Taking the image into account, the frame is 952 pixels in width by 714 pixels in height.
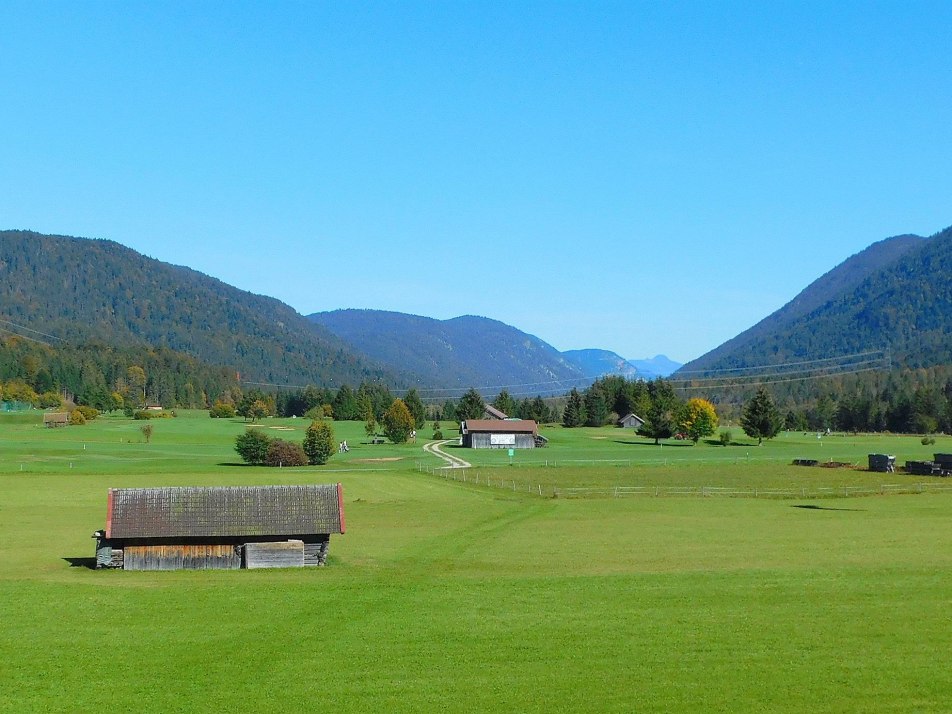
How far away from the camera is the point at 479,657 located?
99.6 feet

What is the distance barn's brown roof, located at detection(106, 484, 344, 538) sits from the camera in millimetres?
46000

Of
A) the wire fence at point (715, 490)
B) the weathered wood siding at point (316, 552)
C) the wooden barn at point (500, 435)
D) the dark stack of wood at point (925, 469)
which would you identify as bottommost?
the weathered wood siding at point (316, 552)

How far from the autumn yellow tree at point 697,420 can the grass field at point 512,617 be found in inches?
3128

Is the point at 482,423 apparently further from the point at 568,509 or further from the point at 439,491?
the point at 568,509

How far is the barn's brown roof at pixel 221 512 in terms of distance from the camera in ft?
151

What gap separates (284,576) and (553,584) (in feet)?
37.8

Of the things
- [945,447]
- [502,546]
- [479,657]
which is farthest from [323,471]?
[945,447]

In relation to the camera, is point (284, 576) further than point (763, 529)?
No

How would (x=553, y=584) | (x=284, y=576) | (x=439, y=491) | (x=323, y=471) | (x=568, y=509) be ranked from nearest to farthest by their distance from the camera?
(x=553, y=584)
(x=284, y=576)
(x=568, y=509)
(x=439, y=491)
(x=323, y=471)

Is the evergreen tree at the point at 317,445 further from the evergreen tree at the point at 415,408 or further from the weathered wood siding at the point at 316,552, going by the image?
the evergreen tree at the point at 415,408

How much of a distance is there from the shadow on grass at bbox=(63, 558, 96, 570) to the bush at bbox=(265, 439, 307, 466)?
180 ft

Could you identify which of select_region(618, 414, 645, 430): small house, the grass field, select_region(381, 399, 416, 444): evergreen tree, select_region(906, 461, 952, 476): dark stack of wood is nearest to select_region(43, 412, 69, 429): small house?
select_region(381, 399, 416, 444): evergreen tree

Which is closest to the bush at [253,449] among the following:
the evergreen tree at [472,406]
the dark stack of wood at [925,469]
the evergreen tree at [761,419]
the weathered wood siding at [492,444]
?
the weathered wood siding at [492,444]

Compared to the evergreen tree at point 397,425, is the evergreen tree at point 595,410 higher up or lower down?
higher up
